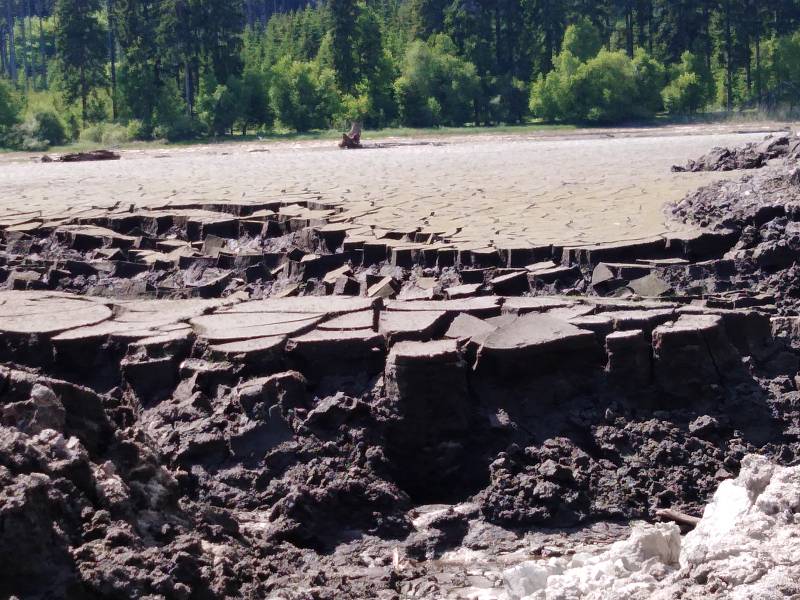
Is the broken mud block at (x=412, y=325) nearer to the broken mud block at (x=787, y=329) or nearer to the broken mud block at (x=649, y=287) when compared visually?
the broken mud block at (x=649, y=287)

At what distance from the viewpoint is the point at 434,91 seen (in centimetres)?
4028

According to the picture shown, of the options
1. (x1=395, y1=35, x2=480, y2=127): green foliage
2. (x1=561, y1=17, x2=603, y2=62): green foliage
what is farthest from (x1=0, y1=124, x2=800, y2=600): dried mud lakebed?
(x1=561, y1=17, x2=603, y2=62): green foliage

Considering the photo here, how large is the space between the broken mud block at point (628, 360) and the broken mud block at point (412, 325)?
87cm

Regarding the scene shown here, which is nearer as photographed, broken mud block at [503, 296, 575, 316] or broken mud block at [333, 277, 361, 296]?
broken mud block at [503, 296, 575, 316]

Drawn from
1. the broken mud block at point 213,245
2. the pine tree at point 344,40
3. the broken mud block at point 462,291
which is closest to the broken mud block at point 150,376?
the broken mud block at point 462,291

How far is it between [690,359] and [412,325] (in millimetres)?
1392

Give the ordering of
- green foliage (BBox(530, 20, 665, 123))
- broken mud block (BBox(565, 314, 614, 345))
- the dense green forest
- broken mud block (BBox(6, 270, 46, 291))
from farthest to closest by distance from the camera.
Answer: the dense green forest → green foliage (BBox(530, 20, 665, 123)) → broken mud block (BBox(6, 270, 46, 291)) → broken mud block (BBox(565, 314, 614, 345))

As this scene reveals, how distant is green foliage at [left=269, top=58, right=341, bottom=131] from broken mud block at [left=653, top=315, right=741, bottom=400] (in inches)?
1340

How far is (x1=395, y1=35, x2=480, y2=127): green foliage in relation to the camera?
39.2 meters

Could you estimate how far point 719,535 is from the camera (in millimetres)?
3646

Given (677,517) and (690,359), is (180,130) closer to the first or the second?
(690,359)

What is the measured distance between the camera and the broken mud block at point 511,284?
22.7ft

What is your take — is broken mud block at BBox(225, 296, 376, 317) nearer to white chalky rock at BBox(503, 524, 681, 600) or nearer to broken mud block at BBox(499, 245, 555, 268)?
broken mud block at BBox(499, 245, 555, 268)

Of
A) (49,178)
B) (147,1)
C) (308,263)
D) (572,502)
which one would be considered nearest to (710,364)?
(572,502)
